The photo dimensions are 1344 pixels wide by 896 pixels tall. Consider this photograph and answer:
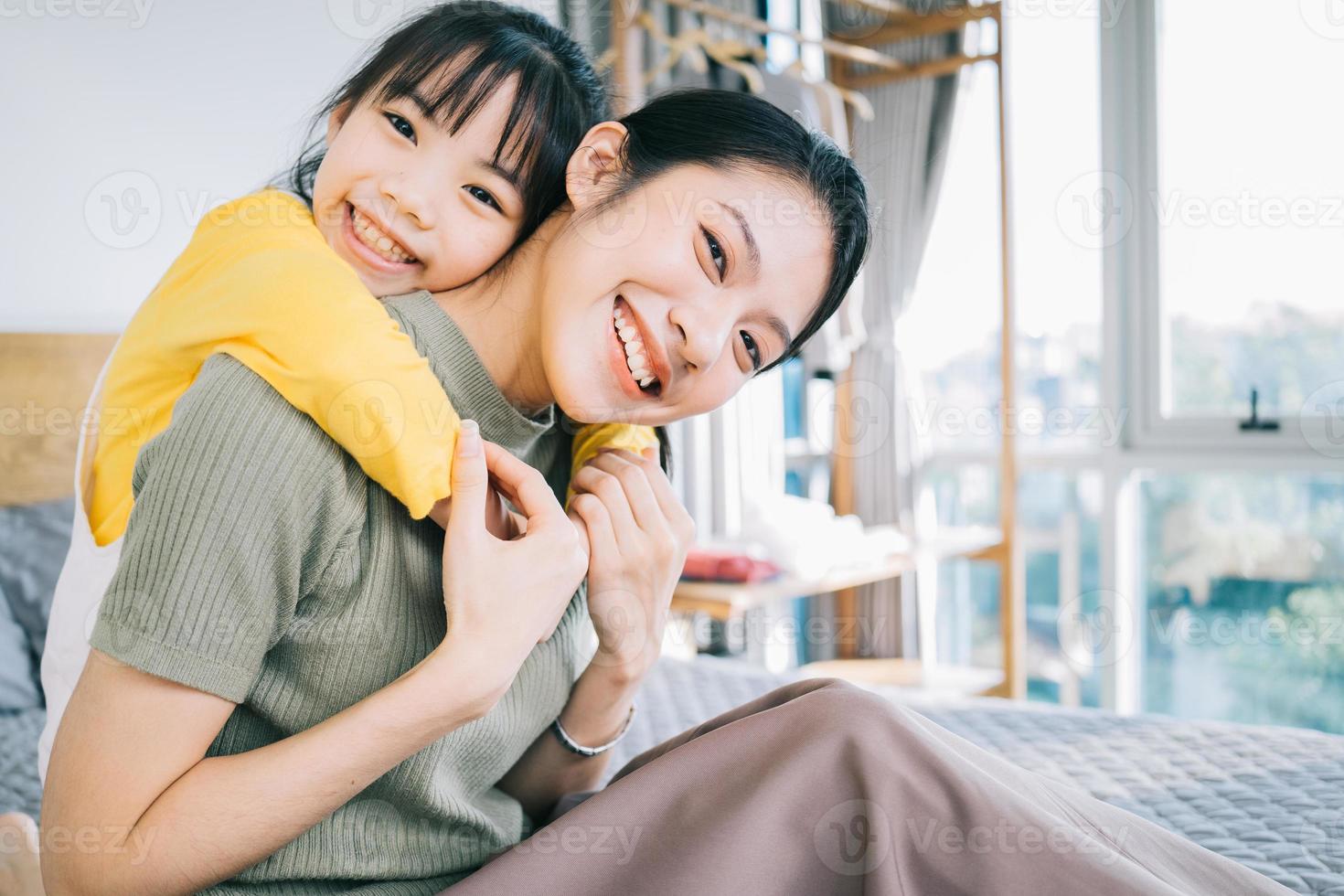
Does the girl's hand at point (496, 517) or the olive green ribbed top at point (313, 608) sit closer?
the olive green ribbed top at point (313, 608)

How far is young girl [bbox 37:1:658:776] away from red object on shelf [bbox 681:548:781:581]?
139 cm

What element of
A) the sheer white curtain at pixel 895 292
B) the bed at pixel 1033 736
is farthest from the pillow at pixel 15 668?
the sheer white curtain at pixel 895 292

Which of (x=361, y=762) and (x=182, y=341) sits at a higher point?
(x=182, y=341)

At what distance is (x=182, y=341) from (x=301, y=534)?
24 centimetres

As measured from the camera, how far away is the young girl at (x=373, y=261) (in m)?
0.74

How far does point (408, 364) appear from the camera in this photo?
78 cm

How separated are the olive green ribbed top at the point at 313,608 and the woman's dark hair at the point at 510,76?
223 mm

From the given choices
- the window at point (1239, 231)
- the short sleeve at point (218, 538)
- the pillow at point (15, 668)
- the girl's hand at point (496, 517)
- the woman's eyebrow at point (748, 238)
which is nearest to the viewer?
the short sleeve at point (218, 538)

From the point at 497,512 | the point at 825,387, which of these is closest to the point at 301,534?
the point at 497,512

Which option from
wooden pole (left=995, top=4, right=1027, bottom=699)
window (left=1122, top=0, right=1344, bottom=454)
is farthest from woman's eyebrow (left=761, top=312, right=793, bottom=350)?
window (left=1122, top=0, right=1344, bottom=454)

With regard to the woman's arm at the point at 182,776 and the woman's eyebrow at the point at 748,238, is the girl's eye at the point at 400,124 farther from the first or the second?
the woman's arm at the point at 182,776

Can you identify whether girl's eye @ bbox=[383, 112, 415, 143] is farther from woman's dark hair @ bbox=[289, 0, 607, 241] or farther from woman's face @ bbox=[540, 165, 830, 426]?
woman's face @ bbox=[540, 165, 830, 426]

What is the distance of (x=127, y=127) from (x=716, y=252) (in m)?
1.57

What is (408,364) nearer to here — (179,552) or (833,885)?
(179,552)
